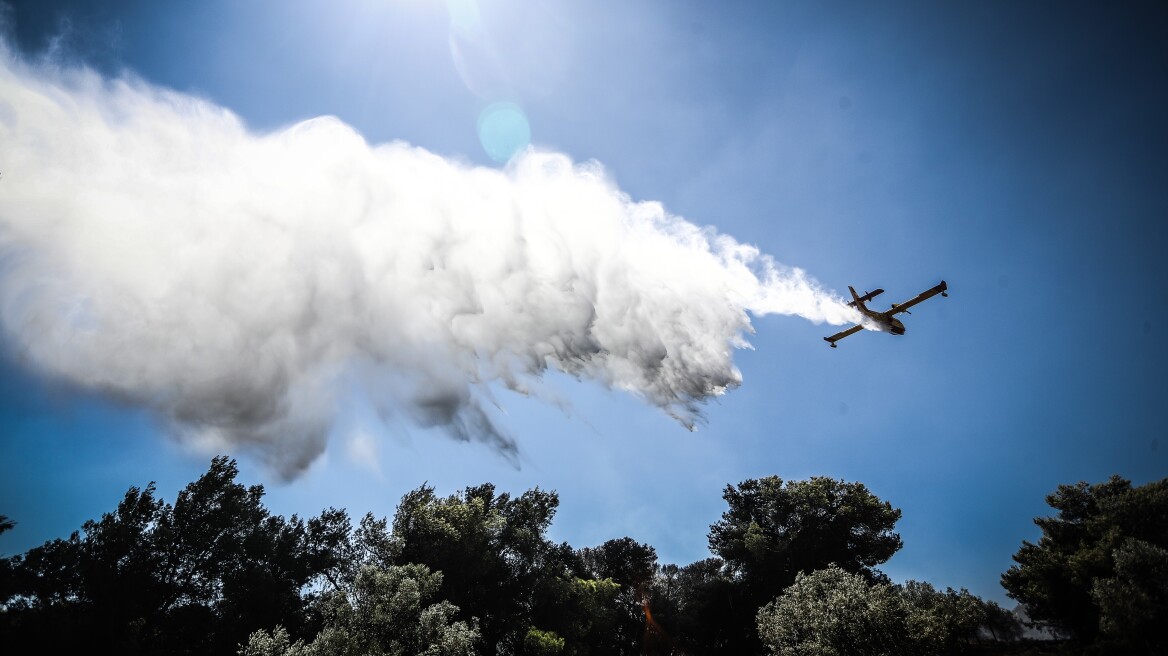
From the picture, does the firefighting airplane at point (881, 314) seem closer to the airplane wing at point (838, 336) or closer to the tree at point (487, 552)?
the airplane wing at point (838, 336)

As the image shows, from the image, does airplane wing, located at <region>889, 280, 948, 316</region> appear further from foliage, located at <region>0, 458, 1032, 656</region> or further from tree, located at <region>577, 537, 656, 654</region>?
tree, located at <region>577, 537, 656, 654</region>

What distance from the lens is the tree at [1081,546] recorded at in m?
33.8

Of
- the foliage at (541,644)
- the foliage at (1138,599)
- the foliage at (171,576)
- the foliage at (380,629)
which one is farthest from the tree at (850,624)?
the foliage at (171,576)

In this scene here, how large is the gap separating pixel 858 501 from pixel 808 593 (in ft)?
119

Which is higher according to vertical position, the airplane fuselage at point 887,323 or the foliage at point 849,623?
the airplane fuselage at point 887,323

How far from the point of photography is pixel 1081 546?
36.8 meters

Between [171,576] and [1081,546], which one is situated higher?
[1081,546]

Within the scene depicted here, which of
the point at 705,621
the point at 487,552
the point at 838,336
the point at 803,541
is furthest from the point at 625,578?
the point at 838,336

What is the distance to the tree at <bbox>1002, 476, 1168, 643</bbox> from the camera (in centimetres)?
3375

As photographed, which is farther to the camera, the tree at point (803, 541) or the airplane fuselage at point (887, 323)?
the tree at point (803, 541)

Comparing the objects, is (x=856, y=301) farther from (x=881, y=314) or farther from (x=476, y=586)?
(x=476, y=586)

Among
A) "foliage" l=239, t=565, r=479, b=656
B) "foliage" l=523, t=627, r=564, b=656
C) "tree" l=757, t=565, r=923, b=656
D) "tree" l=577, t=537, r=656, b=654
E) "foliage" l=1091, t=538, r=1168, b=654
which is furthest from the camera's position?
"tree" l=577, t=537, r=656, b=654

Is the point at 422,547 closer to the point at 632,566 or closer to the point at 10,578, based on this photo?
the point at 10,578

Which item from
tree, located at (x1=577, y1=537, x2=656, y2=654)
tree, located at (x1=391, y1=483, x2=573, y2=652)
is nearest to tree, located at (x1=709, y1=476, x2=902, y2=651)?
tree, located at (x1=577, y1=537, x2=656, y2=654)
